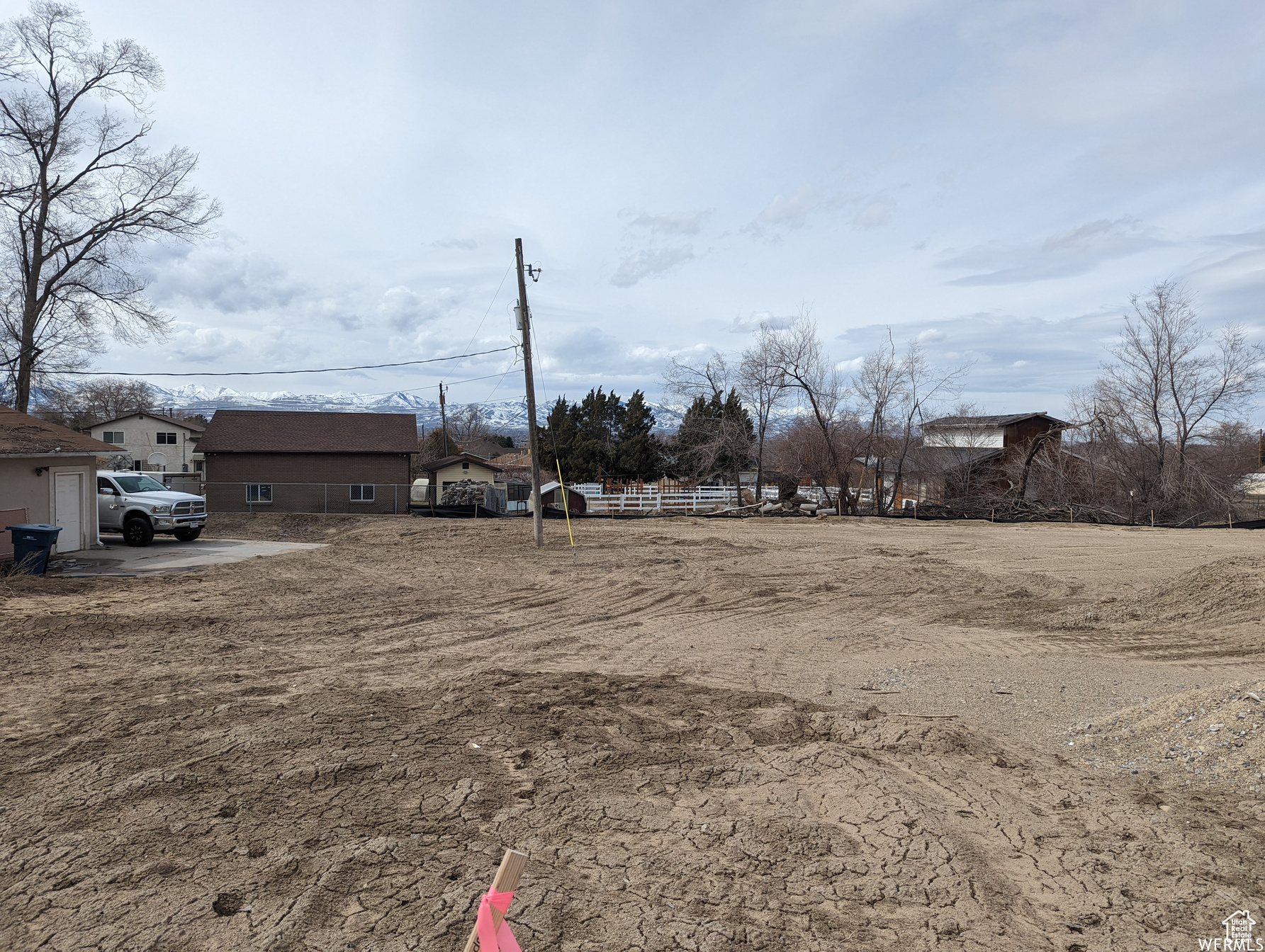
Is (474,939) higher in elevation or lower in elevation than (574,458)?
lower

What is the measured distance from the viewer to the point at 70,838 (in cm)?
438

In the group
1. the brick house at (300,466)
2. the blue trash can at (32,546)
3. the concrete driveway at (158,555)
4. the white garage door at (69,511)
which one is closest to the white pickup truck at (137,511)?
the concrete driveway at (158,555)

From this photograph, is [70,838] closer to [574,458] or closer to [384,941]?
[384,941]

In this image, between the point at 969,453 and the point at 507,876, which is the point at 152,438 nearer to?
the point at 969,453

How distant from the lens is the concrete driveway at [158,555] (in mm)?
16375

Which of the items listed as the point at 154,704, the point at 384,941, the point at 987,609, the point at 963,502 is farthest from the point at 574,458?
the point at 384,941

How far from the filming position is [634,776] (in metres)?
5.43

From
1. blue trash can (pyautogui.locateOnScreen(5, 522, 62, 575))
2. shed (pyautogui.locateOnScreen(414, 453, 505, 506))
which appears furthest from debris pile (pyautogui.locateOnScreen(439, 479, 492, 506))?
blue trash can (pyautogui.locateOnScreen(5, 522, 62, 575))

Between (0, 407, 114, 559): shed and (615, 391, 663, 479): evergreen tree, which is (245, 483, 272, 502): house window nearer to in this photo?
(0, 407, 114, 559): shed

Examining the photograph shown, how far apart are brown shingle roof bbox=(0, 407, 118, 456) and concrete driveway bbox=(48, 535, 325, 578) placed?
102 inches

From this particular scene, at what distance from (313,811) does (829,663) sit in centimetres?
637

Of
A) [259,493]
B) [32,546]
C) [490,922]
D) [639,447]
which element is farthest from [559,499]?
[490,922]

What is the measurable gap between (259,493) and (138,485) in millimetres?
19330

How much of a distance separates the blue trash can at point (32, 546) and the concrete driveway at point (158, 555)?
18.6 inches
